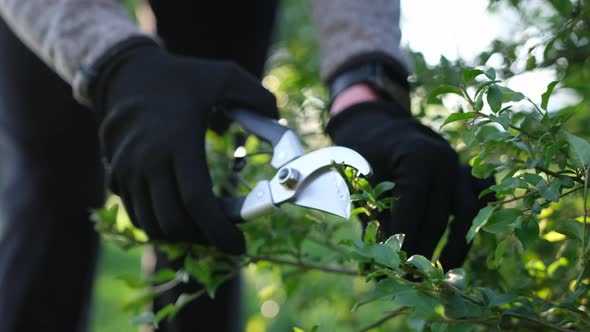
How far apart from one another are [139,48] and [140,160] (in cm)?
29

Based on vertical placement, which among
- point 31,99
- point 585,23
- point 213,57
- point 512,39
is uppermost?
point 585,23

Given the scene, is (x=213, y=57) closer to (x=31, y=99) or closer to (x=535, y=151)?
(x=31, y=99)

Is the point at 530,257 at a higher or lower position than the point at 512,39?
lower

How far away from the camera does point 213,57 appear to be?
2164 millimetres

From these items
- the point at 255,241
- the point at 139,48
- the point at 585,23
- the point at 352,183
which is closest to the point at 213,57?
the point at 139,48

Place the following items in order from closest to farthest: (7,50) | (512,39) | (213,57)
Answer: (512,39)
(7,50)
(213,57)

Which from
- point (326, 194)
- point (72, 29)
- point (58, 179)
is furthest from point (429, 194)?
point (58, 179)

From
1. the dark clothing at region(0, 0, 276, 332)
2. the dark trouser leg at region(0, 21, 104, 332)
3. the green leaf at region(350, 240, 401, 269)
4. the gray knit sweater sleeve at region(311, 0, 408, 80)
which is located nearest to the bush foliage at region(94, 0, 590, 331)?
the green leaf at region(350, 240, 401, 269)

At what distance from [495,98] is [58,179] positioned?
5.17 feet

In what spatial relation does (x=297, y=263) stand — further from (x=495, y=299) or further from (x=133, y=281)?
(x=495, y=299)

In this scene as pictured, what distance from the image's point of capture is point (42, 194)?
208 centimetres

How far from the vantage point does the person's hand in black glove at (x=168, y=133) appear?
1.23 m

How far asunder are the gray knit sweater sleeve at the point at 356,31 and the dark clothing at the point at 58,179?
1.60 ft

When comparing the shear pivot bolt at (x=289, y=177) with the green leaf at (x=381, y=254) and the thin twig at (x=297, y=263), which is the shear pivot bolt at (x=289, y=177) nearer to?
the thin twig at (x=297, y=263)
